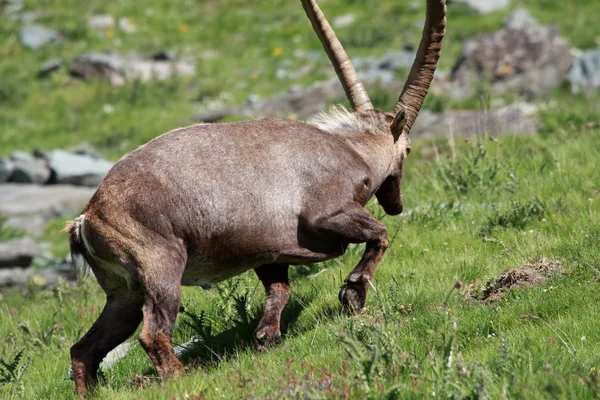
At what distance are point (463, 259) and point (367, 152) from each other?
3.96ft

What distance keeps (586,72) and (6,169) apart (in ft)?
36.6

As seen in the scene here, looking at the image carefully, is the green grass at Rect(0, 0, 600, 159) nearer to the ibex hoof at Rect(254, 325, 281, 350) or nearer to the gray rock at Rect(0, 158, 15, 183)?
the gray rock at Rect(0, 158, 15, 183)

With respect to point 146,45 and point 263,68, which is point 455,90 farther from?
point 146,45

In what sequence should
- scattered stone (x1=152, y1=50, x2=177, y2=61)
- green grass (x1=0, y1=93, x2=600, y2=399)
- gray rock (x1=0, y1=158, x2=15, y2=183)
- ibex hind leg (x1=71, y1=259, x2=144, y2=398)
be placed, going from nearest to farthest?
green grass (x1=0, y1=93, x2=600, y2=399) → ibex hind leg (x1=71, y1=259, x2=144, y2=398) → gray rock (x1=0, y1=158, x2=15, y2=183) → scattered stone (x1=152, y1=50, x2=177, y2=61)

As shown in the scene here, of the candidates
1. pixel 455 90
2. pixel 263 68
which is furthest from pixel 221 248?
pixel 263 68

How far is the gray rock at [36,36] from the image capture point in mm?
22844

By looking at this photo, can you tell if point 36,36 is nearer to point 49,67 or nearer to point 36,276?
point 49,67

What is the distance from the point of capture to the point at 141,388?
565cm

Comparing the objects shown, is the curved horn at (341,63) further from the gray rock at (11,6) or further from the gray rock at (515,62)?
the gray rock at (11,6)

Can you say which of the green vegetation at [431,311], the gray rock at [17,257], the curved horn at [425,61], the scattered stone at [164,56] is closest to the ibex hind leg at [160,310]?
the green vegetation at [431,311]

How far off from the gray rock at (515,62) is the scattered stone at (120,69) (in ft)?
23.4

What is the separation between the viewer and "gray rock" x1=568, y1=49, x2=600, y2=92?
52.9 feet

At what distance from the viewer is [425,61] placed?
26.3 ft

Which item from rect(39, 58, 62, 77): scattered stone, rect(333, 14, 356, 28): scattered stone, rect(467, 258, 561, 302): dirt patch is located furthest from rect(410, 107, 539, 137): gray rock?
rect(39, 58, 62, 77): scattered stone
